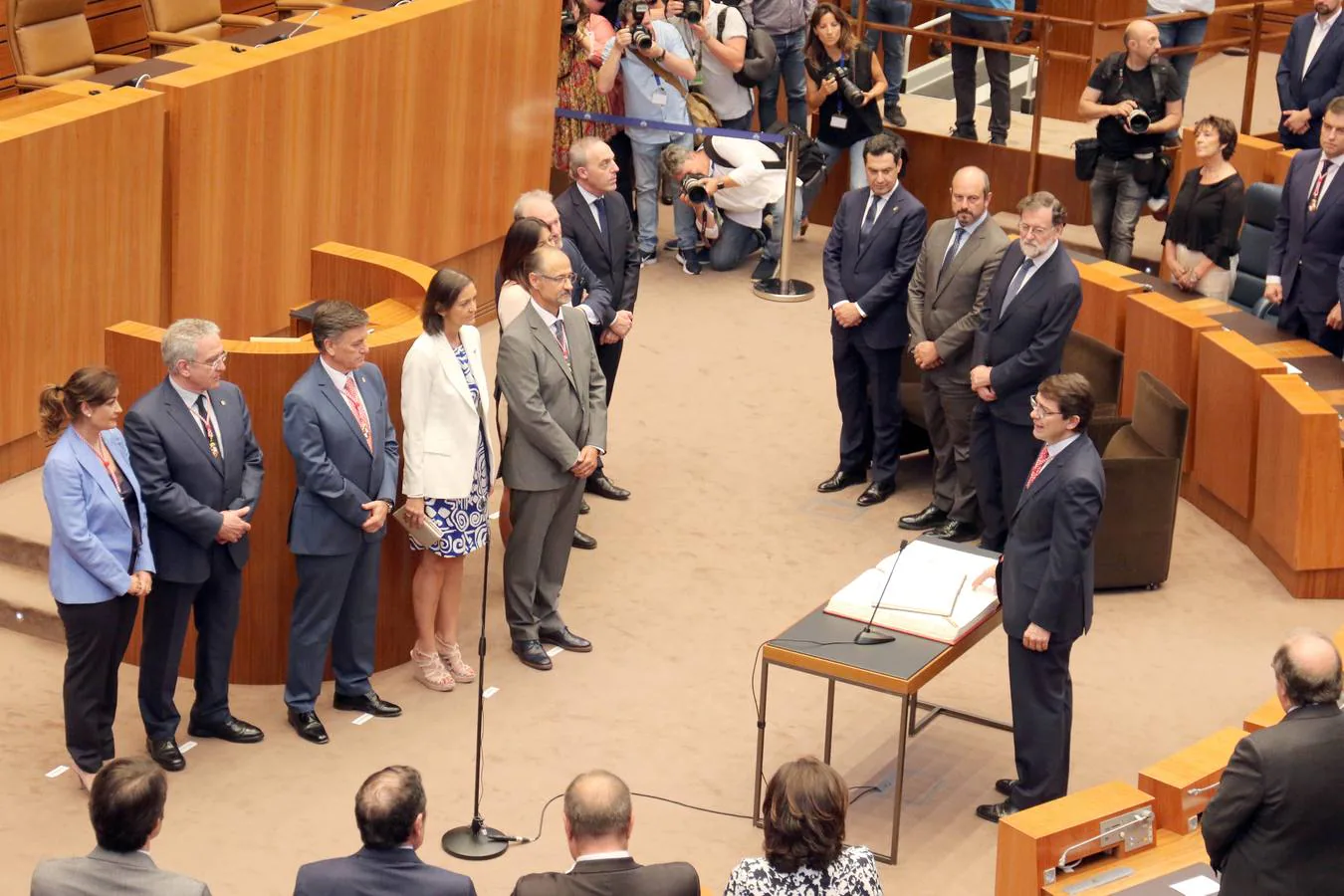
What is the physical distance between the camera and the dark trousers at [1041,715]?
619 centimetres

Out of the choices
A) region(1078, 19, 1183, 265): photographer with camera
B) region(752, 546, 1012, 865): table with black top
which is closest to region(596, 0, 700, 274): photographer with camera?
region(1078, 19, 1183, 265): photographer with camera

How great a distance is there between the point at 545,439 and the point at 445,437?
1.32 ft

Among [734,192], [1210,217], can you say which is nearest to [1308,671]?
[1210,217]

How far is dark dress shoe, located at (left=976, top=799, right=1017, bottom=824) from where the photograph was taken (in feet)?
21.1

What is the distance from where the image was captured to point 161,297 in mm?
8469

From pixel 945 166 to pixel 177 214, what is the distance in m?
5.41

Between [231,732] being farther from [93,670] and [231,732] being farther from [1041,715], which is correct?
[1041,715]

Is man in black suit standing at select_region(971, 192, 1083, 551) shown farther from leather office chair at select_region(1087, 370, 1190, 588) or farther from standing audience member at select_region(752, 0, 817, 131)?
standing audience member at select_region(752, 0, 817, 131)

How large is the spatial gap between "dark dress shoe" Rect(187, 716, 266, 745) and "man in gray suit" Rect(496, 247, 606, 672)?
109 cm

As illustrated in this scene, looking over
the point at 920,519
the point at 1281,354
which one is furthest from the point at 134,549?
the point at 1281,354

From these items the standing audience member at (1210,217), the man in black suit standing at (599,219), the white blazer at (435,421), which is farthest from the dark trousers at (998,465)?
the white blazer at (435,421)

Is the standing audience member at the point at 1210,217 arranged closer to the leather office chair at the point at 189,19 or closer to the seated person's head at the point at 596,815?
the leather office chair at the point at 189,19

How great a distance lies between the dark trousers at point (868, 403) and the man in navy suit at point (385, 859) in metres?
4.81

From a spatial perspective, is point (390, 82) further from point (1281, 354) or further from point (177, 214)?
point (1281, 354)
